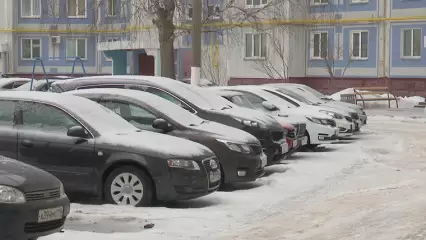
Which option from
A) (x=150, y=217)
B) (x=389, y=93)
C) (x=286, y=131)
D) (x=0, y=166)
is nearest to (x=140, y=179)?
(x=150, y=217)

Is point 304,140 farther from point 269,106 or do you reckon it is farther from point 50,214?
point 50,214

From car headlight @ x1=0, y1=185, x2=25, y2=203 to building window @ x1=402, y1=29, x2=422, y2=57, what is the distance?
31803mm

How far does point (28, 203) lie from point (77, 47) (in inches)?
1777

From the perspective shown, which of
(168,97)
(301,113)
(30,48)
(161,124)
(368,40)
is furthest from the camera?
(30,48)

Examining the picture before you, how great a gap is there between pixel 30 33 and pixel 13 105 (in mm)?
42283

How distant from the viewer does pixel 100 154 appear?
9852 mm

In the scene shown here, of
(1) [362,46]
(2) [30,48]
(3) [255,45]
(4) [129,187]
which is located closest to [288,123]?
(4) [129,187]

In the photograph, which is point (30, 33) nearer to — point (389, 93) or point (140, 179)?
point (389, 93)

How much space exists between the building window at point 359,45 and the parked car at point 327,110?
19.3m

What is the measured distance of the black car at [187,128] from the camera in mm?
11195

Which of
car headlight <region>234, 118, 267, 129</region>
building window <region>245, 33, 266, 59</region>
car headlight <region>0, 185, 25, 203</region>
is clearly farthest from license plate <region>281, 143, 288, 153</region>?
building window <region>245, 33, 266, 59</region>

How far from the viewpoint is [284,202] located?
34.3 ft

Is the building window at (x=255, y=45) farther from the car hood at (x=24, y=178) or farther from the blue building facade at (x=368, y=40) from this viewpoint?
the car hood at (x=24, y=178)

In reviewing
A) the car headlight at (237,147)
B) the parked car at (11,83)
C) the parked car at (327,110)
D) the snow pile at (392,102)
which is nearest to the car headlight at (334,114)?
the parked car at (327,110)
